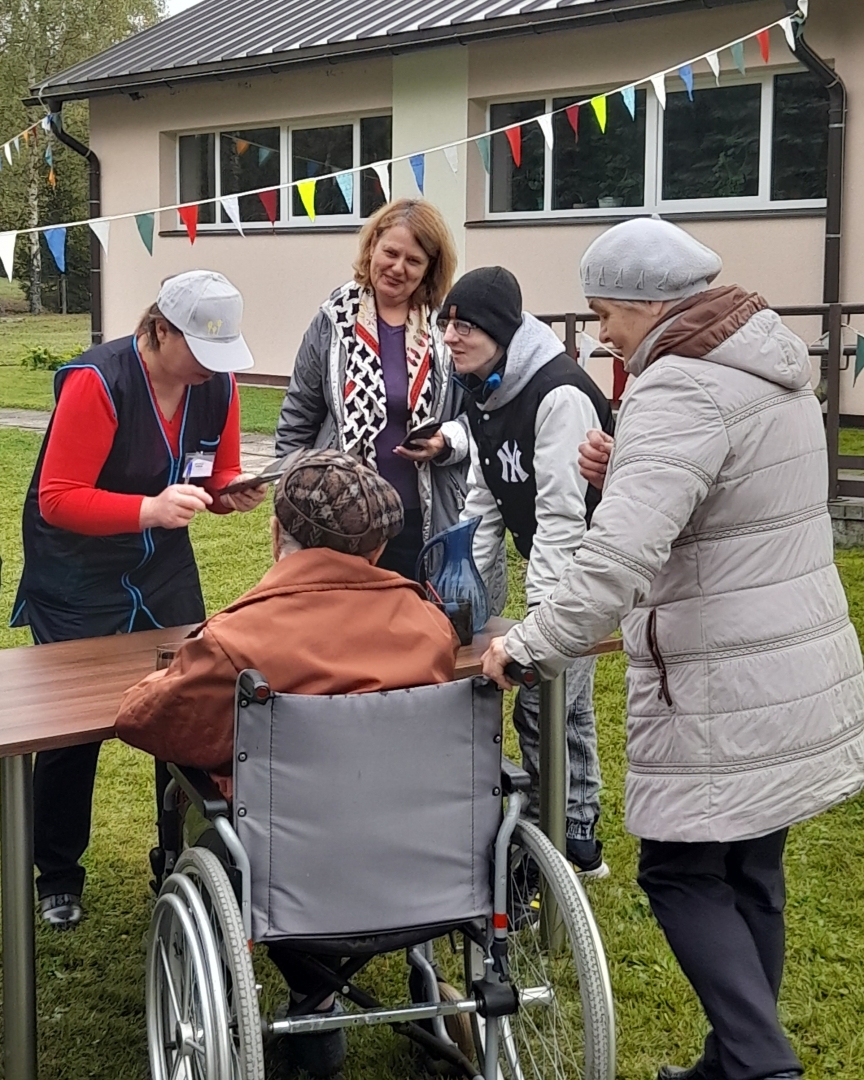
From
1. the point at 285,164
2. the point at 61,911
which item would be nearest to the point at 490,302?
the point at 61,911

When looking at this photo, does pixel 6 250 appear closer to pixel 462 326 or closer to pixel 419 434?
pixel 419 434

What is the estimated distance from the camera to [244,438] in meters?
Result: 10.5

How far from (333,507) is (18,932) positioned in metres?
0.94

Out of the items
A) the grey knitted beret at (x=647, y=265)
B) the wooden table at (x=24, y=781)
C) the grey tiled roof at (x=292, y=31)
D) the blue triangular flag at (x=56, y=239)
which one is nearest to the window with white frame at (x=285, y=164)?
the grey tiled roof at (x=292, y=31)

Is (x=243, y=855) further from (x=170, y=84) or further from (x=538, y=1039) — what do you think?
(x=170, y=84)

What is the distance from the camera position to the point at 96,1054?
9.46 feet

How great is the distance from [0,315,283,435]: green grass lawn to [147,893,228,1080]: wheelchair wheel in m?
6.95

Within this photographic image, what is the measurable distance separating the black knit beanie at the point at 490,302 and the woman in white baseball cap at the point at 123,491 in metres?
0.51

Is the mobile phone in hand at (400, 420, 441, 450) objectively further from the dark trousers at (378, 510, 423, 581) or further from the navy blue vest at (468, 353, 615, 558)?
the dark trousers at (378, 510, 423, 581)

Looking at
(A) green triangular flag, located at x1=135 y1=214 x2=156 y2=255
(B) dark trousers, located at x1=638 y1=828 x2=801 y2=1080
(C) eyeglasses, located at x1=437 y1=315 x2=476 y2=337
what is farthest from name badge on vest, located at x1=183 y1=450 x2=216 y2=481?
(A) green triangular flag, located at x1=135 y1=214 x2=156 y2=255

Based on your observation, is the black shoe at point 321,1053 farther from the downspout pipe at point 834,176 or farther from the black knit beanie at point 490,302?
the downspout pipe at point 834,176

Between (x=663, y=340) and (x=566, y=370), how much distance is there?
1.02 metres

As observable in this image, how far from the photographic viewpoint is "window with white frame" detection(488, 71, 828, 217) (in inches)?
394

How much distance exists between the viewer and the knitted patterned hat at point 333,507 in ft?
7.63
